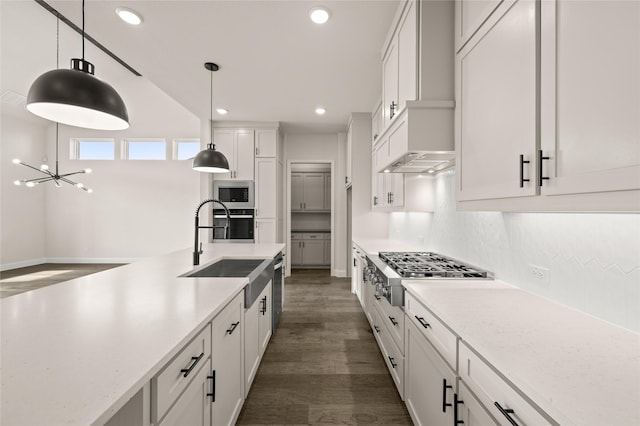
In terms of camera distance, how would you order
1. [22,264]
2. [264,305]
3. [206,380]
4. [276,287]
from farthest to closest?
[22,264] → [276,287] → [264,305] → [206,380]

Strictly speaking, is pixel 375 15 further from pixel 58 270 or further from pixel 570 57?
pixel 58 270

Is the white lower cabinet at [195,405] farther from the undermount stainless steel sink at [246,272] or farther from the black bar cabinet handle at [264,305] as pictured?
the black bar cabinet handle at [264,305]

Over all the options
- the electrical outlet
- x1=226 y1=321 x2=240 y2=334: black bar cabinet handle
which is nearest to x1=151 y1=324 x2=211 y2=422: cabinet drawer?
x1=226 y1=321 x2=240 y2=334: black bar cabinet handle

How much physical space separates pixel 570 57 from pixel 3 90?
8.46m

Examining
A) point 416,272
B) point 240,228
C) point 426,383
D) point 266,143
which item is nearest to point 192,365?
point 426,383

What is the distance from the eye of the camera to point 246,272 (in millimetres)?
2498

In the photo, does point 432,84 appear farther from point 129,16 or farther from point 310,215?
point 310,215

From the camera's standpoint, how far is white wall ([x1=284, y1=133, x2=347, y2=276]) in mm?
5672

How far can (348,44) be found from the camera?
2.77 meters

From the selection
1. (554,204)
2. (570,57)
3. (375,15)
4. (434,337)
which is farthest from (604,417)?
(375,15)

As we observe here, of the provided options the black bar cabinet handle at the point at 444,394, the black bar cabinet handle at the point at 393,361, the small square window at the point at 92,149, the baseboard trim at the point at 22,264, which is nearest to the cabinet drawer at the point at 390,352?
the black bar cabinet handle at the point at 393,361

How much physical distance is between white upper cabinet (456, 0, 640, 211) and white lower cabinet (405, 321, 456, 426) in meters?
0.75

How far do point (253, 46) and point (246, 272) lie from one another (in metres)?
2.18

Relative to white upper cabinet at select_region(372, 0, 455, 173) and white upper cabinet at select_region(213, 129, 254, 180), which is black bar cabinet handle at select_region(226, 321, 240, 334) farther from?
white upper cabinet at select_region(213, 129, 254, 180)
